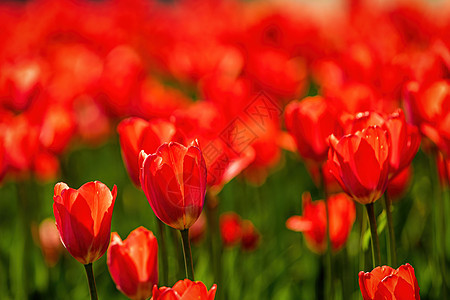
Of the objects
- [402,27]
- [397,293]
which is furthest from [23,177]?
[402,27]

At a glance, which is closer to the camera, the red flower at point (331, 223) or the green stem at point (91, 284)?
the green stem at point (91, 284)

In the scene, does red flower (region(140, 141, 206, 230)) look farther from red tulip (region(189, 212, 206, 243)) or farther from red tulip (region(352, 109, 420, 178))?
red tulip (region(189, 212, 206, 243))

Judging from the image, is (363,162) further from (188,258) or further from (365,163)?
(188,258)

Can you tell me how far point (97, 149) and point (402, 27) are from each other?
1524 mm

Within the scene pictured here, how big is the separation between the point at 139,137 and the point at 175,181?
178mm

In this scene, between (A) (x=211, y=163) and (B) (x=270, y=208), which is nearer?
(A) (x=211, y=163)

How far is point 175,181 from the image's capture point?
0.79 metres

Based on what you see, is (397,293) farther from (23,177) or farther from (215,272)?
(23,177)

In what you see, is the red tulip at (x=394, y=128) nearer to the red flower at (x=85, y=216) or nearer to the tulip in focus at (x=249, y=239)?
the red flower at (x=85, y=216)

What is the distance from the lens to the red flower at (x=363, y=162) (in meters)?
0.82

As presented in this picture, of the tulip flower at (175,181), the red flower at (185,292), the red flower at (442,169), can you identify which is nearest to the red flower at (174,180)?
the tulip flower at (175,181)

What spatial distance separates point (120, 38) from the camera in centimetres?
288

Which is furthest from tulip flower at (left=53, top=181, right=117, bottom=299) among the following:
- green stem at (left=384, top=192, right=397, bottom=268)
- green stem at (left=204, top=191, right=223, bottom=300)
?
green stem at (left=384, top=192, right=397, bottom=268)

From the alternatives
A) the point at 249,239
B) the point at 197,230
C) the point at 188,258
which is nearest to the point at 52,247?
the point at 197,230
